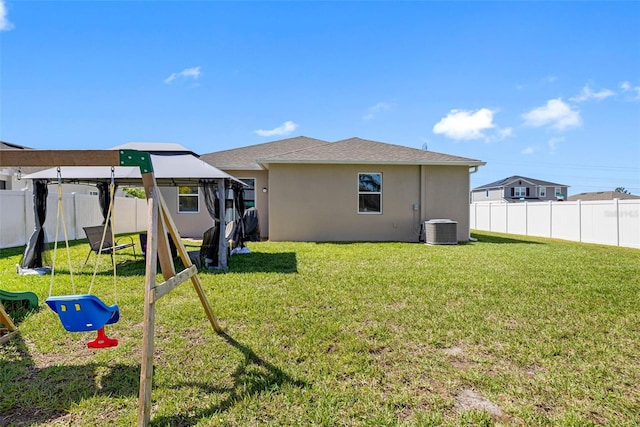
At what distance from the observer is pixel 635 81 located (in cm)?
1216

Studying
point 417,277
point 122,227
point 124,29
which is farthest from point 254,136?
point 417,277

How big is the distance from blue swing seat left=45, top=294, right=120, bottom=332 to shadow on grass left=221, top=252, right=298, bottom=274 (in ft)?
13.7

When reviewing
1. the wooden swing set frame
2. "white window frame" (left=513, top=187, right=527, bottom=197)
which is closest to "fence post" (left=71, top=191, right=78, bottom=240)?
the wooden swing set frame

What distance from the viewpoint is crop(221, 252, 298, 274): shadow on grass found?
6941 mm

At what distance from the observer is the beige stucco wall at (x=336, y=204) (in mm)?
11906

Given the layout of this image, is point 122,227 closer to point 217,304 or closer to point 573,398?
point 217,304

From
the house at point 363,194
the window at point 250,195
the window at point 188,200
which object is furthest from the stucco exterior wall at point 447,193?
the window at point 188,200

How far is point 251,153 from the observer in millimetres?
15484

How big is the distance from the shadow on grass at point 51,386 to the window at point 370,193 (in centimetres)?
1000

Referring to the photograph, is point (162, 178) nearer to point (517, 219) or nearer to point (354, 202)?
point (354, 202)

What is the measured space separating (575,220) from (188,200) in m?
16.6

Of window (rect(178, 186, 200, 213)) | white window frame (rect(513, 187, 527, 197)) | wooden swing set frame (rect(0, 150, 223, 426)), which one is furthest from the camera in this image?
white window frame (rect(513, 187, 527, 197))

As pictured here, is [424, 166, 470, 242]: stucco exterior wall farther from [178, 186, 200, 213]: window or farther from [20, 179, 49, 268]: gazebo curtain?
[20, 179, 49, 268]: gazebo curtain

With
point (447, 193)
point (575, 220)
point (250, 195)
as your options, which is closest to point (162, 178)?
point (250, 195)
